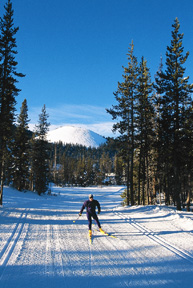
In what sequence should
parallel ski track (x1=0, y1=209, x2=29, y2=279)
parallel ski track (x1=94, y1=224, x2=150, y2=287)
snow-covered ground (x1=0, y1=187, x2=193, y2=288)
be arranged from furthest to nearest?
1. parallel ski track (x1=0, y1=209, x2=29, y2=279)
2. parallel ski track (x1=94, y1=224, x2=150, y2=287)
3. snow-covered ground (x1=0, y1=187, x2=193, y2=288)

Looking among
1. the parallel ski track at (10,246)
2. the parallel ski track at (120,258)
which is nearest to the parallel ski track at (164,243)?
the parallel ski track at (120,258)

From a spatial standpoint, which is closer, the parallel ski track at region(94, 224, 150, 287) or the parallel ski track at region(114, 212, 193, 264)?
the parallel ski track at region(94, 224, 150, 287)

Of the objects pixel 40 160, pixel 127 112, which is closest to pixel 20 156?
pixel 40 160

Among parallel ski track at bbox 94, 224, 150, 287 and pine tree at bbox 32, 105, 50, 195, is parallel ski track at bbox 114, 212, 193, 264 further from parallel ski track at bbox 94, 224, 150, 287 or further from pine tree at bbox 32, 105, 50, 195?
pine tree at bbox 32, 105, 50, 195

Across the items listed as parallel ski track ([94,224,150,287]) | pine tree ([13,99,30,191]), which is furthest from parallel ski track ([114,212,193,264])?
pine tree ([13,99,30,191])

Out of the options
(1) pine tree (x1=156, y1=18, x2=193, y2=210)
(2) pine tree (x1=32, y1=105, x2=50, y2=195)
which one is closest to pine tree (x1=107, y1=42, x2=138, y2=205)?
(1) pine tree (x1=156, y1=18, x2=193, y2=210)

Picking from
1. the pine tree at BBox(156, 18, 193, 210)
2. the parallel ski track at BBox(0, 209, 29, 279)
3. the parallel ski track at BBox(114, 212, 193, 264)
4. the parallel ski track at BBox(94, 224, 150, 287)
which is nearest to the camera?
the parallel ski track at BBox(94, 224, 150, 287)

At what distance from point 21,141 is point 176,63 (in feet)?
85.1

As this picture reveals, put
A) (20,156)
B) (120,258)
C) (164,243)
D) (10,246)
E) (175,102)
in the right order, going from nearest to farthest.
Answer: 1. (120,258)
2. (10,246)
3. (164,243)
4. (175,102)
5. (20,156)

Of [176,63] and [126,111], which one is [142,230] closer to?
[126,111]

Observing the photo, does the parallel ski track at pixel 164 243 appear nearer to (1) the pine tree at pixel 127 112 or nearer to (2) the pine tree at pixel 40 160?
(1) the pine tree at pixel 127 112

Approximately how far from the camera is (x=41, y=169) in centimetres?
3550

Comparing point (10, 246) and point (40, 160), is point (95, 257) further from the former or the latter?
point (40, 160)

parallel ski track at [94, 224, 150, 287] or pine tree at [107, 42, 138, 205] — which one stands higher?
pine tree at [107, 42, 138, 205]
